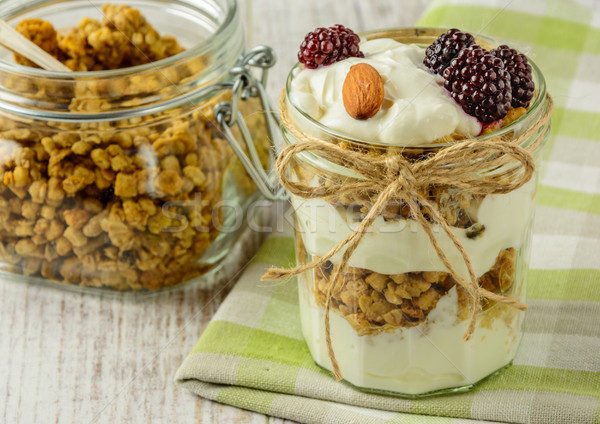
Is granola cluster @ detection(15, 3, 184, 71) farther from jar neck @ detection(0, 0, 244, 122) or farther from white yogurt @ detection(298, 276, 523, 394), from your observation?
white yogurt @ detection(298, 276, 523, 394)

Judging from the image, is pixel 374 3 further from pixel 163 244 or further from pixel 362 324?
pixel 362 324

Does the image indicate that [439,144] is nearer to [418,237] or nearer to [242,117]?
[418,237]

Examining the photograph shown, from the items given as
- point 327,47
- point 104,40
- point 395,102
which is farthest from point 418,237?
point 104,40

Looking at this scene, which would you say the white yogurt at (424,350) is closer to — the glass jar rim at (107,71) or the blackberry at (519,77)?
the blackberry at (519,77)

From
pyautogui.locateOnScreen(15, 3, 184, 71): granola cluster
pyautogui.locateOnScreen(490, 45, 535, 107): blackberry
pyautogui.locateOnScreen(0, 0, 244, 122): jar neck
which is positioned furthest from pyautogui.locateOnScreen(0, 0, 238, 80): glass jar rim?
pyautogui.locateOnScreen(490, 45, 535, 107): blackberry

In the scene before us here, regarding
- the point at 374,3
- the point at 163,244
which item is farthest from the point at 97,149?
the point at 374,3

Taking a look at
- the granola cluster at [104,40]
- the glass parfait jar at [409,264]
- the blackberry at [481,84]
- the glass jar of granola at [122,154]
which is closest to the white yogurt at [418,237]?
the glass parfait jar at [409,264]
